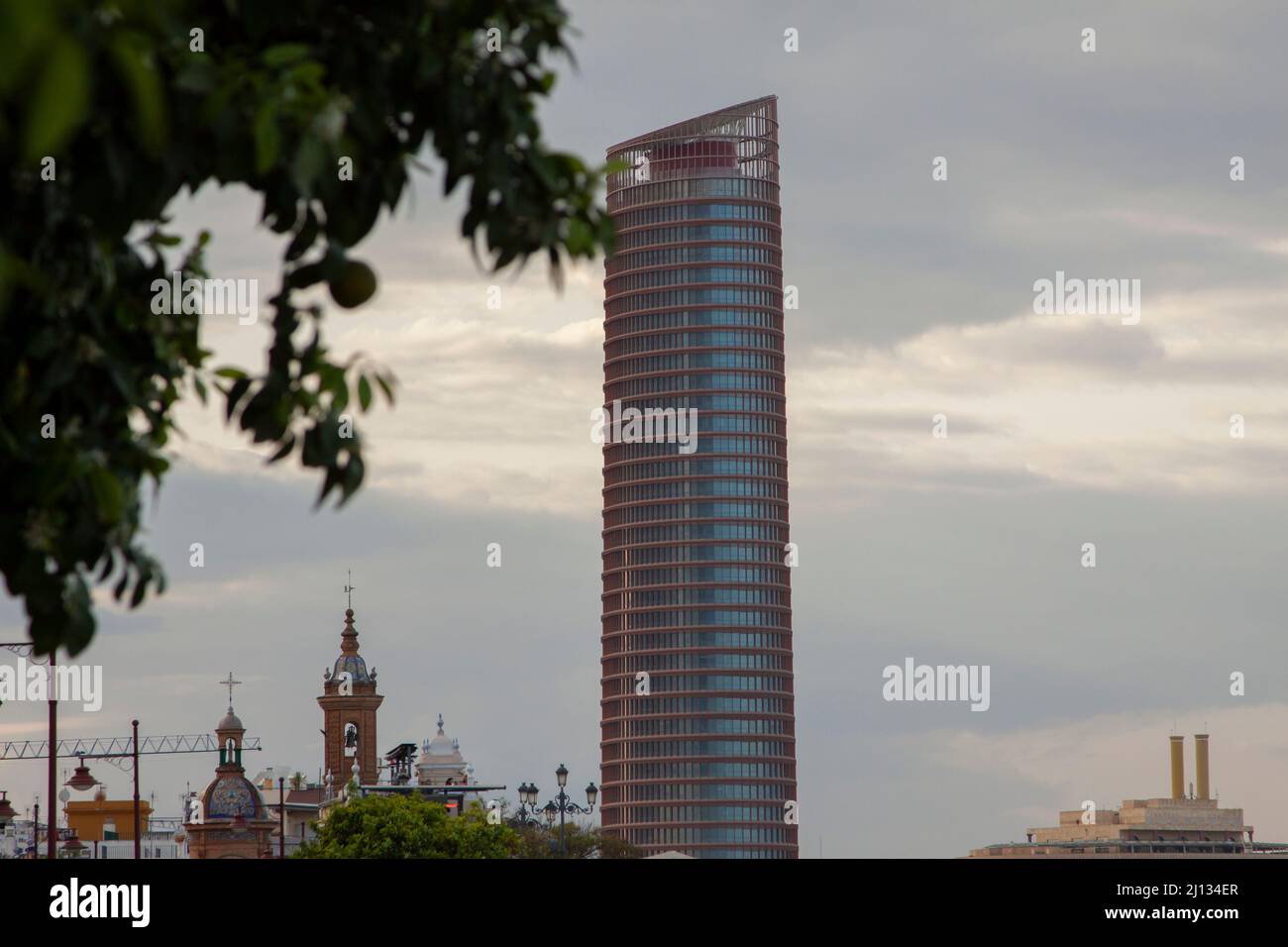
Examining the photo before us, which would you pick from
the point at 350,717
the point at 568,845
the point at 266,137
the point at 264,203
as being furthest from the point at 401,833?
the point at 350,717

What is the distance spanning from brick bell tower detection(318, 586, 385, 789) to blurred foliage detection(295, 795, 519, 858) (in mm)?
94099

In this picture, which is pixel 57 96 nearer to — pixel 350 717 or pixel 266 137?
pixel 266 137

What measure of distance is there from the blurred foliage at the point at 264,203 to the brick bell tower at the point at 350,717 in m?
163

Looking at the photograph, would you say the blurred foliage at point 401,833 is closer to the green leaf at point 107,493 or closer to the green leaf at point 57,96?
the green leaf at point 107,493

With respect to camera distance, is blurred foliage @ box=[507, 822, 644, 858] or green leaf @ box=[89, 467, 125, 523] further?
blurred foliage @ box=[507, 822, 644, 858]

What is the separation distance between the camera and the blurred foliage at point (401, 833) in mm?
69625

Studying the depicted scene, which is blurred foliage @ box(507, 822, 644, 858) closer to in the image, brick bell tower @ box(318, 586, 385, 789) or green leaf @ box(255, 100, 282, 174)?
brick bell tower @ box(318, 586, 385, 789)

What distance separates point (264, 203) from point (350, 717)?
167m

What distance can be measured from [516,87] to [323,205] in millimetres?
898

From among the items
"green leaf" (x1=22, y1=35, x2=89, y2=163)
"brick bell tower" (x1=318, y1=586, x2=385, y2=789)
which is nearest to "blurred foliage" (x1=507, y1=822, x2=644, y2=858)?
"brick bell tower" (x1=318, y1=586, x2=385, y2=789)

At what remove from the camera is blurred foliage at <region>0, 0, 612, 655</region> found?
5.79m
